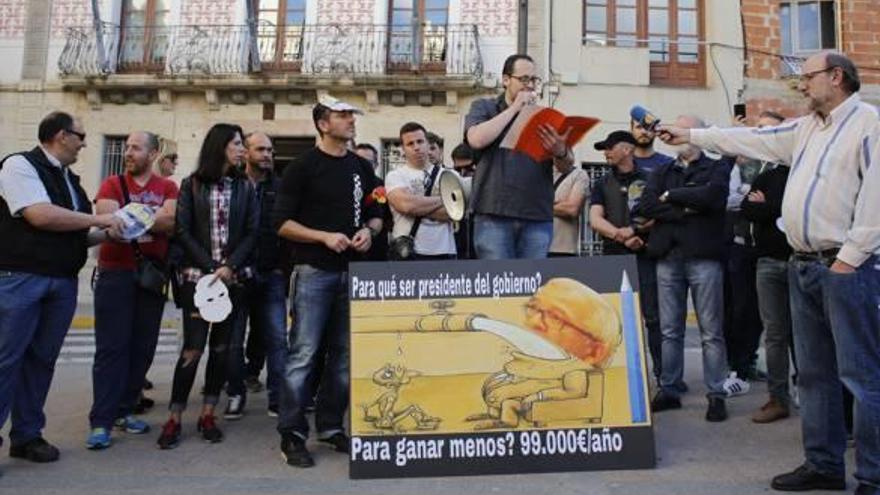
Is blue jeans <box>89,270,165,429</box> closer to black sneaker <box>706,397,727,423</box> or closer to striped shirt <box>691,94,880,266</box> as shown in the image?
black sneaker <box>706,397,727,423</box>

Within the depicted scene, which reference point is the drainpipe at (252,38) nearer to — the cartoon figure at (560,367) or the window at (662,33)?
the window at (662,33)

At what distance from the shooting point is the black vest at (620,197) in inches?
223

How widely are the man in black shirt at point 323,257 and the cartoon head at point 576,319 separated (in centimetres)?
113

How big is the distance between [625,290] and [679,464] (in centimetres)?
103

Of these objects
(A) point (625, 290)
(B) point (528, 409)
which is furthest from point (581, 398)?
(A) point (625, 290)

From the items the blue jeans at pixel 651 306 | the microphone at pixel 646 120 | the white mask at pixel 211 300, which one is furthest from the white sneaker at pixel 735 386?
the white mask at pixel 211 300

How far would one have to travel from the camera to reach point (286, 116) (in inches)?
631

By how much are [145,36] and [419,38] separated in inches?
246

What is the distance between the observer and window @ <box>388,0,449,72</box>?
1568 centimetres

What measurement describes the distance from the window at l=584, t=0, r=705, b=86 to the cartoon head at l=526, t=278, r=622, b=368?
12581mm

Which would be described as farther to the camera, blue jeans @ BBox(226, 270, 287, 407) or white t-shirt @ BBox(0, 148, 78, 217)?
blue jeans @ BBox(226, 270, 287, 407)

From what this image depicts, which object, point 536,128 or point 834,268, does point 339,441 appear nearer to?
point 536,128

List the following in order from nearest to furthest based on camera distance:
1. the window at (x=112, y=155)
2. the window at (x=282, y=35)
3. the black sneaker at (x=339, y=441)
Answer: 1. the black sneaker at (x=339, y=441)
2. the window at (x=282, y=35)
3. the window at (x=112, y=155)

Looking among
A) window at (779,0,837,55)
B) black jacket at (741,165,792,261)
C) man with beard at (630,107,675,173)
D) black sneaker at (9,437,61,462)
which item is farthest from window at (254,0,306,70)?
black sneaker at (9,437,61,462)
